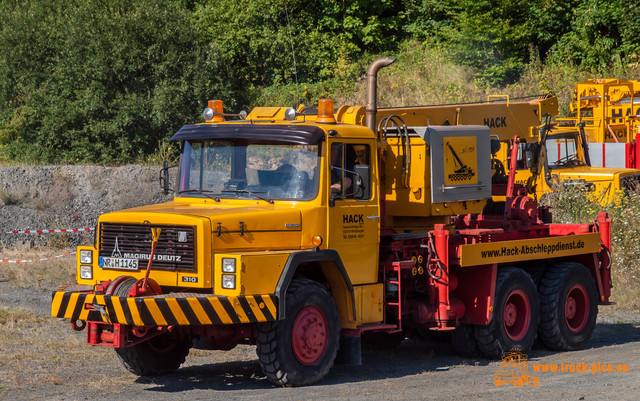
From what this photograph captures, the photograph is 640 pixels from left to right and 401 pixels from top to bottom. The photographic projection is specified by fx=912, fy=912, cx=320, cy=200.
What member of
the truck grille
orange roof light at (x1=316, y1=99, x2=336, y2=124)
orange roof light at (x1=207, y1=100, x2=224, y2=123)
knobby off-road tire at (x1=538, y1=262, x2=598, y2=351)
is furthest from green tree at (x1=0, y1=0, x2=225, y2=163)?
the truck grille

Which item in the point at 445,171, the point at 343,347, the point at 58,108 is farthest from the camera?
the point at 58,108

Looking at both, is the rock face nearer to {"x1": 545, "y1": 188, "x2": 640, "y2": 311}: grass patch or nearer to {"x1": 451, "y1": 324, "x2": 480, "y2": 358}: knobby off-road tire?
{"x1": 545, "y1": 188, "x2": 640, "y2": 311}: grass patch

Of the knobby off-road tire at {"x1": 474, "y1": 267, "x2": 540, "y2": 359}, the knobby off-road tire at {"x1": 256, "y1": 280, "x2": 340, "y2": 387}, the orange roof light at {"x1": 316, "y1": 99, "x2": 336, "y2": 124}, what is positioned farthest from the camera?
the knobby off-road tire at {"x1": 474, "y1": 267, "x2": 540, "y2": 359}

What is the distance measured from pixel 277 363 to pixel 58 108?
17487 millimetres

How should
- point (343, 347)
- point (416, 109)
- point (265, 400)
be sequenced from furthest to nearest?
point (416, 109) < point (343, 347) < point (265, 400)

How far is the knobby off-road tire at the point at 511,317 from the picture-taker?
10.8m

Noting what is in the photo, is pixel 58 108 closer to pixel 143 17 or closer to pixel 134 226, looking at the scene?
pixel 143 17

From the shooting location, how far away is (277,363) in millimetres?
8625

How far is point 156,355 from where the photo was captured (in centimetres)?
970

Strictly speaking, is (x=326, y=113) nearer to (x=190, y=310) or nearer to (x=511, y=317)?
(x=190, y=310)

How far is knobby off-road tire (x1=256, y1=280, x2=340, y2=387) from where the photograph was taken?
862 cm

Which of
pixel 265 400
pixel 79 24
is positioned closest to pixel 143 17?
pixel 79 24

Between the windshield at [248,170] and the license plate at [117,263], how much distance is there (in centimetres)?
114

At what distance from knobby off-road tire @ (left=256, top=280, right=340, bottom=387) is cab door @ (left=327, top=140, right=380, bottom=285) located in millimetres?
611
